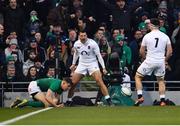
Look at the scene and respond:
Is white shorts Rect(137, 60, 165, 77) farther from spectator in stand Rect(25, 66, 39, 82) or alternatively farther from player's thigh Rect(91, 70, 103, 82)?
spectator in stand Rect(25, 66, 39, 82)

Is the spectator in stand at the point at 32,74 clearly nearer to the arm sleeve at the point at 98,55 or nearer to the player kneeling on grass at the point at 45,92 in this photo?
the player kneeling on grass at the point at 45,92

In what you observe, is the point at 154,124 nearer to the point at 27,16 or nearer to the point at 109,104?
the point at 109,104

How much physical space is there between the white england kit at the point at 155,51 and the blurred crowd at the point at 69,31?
1215 mm

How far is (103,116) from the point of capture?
1248cm

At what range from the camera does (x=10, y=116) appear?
500 inches

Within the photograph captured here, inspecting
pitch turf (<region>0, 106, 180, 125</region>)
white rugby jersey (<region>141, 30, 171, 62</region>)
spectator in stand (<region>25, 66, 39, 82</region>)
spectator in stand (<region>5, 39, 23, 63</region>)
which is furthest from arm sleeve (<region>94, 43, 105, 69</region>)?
pitch turf (<region>0, 106, 180, 125</region>)

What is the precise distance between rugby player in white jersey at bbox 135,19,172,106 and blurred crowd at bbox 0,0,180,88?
1215 millimetres

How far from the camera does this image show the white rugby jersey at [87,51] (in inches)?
676

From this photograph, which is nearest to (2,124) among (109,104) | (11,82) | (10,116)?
(10,116)

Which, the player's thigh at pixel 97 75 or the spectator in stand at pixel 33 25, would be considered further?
the spectator in stand at pixel 33 25

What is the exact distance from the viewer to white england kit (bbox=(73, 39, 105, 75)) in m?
17.2

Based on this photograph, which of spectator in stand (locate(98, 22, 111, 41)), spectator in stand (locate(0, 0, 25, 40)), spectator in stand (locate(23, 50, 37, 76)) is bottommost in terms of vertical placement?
spectator in stand (locate(23, 50, 37, 76))

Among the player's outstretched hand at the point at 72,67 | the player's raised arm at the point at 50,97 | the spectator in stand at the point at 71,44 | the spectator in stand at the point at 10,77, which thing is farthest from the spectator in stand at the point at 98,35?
the player's raised arm at the point at 50,97

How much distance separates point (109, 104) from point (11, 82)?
2934mm
